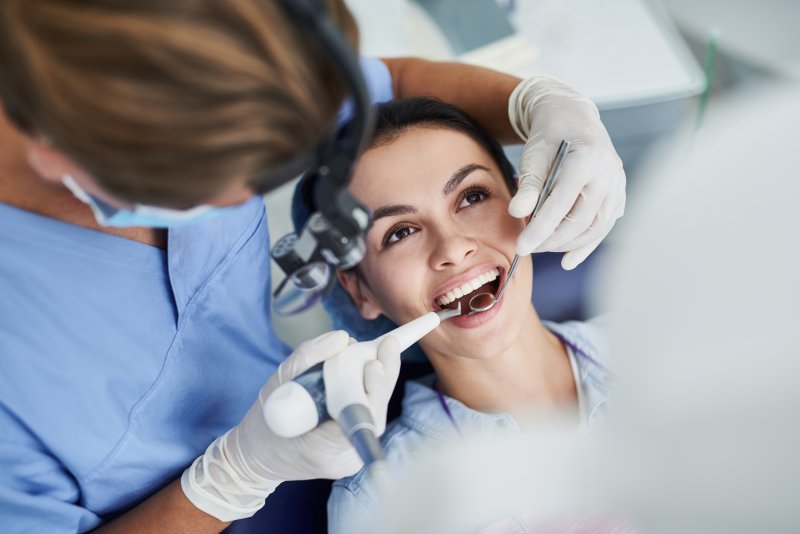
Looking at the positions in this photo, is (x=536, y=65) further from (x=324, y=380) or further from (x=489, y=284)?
(x=324, y=380)

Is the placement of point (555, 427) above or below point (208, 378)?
below

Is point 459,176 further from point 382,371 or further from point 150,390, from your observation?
point 150,390

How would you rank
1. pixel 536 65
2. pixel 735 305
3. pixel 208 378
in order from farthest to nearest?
pixel 536 65 → pixel 208 378 → pixel 735 305

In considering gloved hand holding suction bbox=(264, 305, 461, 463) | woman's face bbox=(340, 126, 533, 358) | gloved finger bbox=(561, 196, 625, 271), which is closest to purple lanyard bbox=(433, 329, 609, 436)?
woman's face bbox=(340, 126, 533, 358)

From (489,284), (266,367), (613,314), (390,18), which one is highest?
(613,314)

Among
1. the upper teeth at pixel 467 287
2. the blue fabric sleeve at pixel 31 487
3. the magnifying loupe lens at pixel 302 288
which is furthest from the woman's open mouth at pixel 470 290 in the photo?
the blue fabric sleeve at pixel 31 487

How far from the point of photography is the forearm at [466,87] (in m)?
1.47

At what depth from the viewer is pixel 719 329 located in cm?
48

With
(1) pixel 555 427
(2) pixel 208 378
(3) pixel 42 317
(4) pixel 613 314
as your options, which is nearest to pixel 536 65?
(1) pixel 555 427

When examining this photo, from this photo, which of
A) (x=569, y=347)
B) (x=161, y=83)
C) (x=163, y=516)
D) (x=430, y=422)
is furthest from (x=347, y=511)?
(x=161, y=83)

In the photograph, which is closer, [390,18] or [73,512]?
[73,512]

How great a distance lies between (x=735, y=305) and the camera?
0.48m

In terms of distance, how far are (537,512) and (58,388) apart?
2.32 feet

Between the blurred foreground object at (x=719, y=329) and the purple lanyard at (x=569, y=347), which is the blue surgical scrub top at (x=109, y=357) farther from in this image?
the blurred foreground object at (x=719, y=329)
